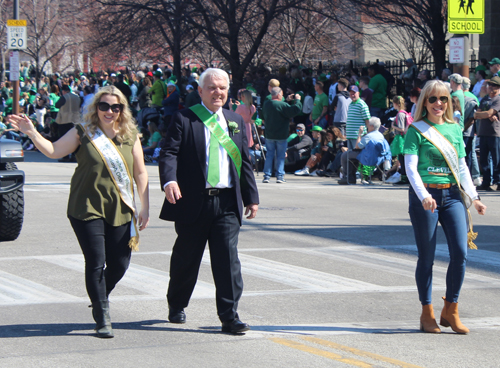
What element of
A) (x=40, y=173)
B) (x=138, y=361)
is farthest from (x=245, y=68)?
(x=138, y=361)

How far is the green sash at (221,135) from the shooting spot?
18.6ft

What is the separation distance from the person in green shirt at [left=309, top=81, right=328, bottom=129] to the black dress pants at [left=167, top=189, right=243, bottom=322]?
14605mm

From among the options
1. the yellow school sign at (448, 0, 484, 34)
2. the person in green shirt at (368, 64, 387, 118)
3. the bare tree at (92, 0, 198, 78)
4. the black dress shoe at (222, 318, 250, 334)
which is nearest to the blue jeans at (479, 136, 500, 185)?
the yellow school sign at (448, 0, 484, 34)

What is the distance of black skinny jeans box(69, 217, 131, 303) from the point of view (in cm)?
544

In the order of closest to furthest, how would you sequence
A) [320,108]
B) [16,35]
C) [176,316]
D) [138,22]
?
[176,316] → [320,108] → [16,35] → [138,22]

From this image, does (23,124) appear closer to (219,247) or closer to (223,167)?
(223,167)

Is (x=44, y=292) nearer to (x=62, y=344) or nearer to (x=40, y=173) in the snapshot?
(x=62, y=344)

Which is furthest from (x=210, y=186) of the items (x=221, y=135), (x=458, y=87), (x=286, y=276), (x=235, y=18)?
(x=235, y=18)

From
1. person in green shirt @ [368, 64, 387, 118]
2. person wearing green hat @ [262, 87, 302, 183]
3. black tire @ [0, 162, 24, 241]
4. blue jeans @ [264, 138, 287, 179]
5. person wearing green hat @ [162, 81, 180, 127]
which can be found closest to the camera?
black tire @ [0, 162, 24, 241]

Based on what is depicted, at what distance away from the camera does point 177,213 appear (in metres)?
5.62

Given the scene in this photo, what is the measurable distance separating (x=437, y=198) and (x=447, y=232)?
0.83 ft

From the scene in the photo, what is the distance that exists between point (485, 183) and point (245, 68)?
12.8m

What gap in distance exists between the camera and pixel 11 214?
9.45 m

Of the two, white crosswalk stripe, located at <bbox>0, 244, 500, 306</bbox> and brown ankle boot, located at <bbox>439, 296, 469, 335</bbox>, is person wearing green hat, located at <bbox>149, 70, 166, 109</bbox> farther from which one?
brown ankle boot, located at <bbox>439, 296, 469, 335</bbox>
